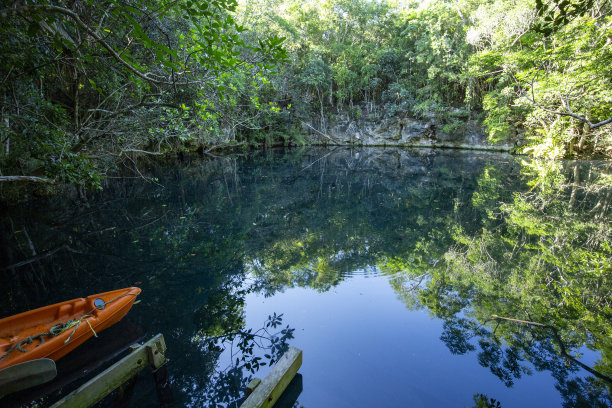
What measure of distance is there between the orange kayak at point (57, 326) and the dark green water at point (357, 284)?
0.64 meters

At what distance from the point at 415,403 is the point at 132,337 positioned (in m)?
3.56

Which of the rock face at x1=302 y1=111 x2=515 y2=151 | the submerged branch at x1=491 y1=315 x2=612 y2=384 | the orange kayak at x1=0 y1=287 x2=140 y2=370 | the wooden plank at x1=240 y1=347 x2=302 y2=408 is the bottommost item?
the submerged branch at x1=491 y1=315 x2=612 y2=384

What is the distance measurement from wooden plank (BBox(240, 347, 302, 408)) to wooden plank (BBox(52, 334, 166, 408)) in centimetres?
124

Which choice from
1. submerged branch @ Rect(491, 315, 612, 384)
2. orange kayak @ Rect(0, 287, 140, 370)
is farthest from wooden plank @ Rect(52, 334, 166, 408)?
submerged branch @ Rect(491, 315, 612, 384)

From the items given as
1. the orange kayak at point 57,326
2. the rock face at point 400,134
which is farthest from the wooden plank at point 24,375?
the rock face at point 400,134

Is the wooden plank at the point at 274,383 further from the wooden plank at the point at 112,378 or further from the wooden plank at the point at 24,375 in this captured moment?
the wooden plank at the point at 24,375

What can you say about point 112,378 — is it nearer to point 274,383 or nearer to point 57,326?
point 57,326

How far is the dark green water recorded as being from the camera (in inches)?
127

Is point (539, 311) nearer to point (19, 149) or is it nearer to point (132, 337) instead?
point (132, 337)

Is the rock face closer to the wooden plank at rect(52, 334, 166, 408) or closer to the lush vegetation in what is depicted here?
the lush vegetation

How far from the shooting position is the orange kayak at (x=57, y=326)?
283cm

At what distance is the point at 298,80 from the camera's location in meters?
31.2

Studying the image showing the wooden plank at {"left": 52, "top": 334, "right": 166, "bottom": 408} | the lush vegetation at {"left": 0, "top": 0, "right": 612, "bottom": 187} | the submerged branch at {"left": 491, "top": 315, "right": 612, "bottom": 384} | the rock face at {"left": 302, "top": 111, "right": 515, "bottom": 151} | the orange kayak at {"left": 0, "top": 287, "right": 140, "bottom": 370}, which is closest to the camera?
the wooden plank at {"left": 52, "top": 334, "right": 166, "bottom": 408}

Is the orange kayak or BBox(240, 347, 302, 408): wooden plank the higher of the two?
the orange kayak
